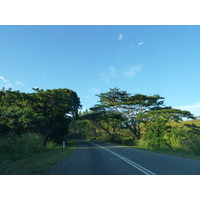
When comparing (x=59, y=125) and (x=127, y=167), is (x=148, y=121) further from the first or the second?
(x=127, y=167)

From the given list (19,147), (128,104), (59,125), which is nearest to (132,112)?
(128,104)

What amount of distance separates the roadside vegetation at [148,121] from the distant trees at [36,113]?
30.9 feet

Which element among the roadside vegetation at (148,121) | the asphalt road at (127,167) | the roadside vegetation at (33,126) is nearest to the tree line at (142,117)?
the roadside vegetation at (148,121)

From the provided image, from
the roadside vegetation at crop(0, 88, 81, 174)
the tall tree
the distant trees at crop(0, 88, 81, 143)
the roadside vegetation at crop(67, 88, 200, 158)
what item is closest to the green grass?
the roadside vegetation at crop(0, 88, 81, 174)

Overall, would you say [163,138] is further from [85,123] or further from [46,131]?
[85,123]

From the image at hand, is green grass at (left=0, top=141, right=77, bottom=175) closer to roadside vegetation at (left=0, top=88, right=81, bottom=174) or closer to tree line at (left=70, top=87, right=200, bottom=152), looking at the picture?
roadside vegetation at (left=0, top=88, right=81, bottom=174)

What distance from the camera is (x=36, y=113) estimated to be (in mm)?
23375

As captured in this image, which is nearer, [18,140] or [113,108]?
[18,140]

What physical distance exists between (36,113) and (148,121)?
21044mm

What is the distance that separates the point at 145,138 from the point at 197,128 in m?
8.87

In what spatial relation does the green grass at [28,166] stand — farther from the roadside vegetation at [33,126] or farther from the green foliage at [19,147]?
the green foliage at [19,147]

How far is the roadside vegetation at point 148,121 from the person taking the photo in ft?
70.4

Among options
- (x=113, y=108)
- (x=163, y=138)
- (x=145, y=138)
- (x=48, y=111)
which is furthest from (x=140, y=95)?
(x=48, y=111)

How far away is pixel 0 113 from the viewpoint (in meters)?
18.0
